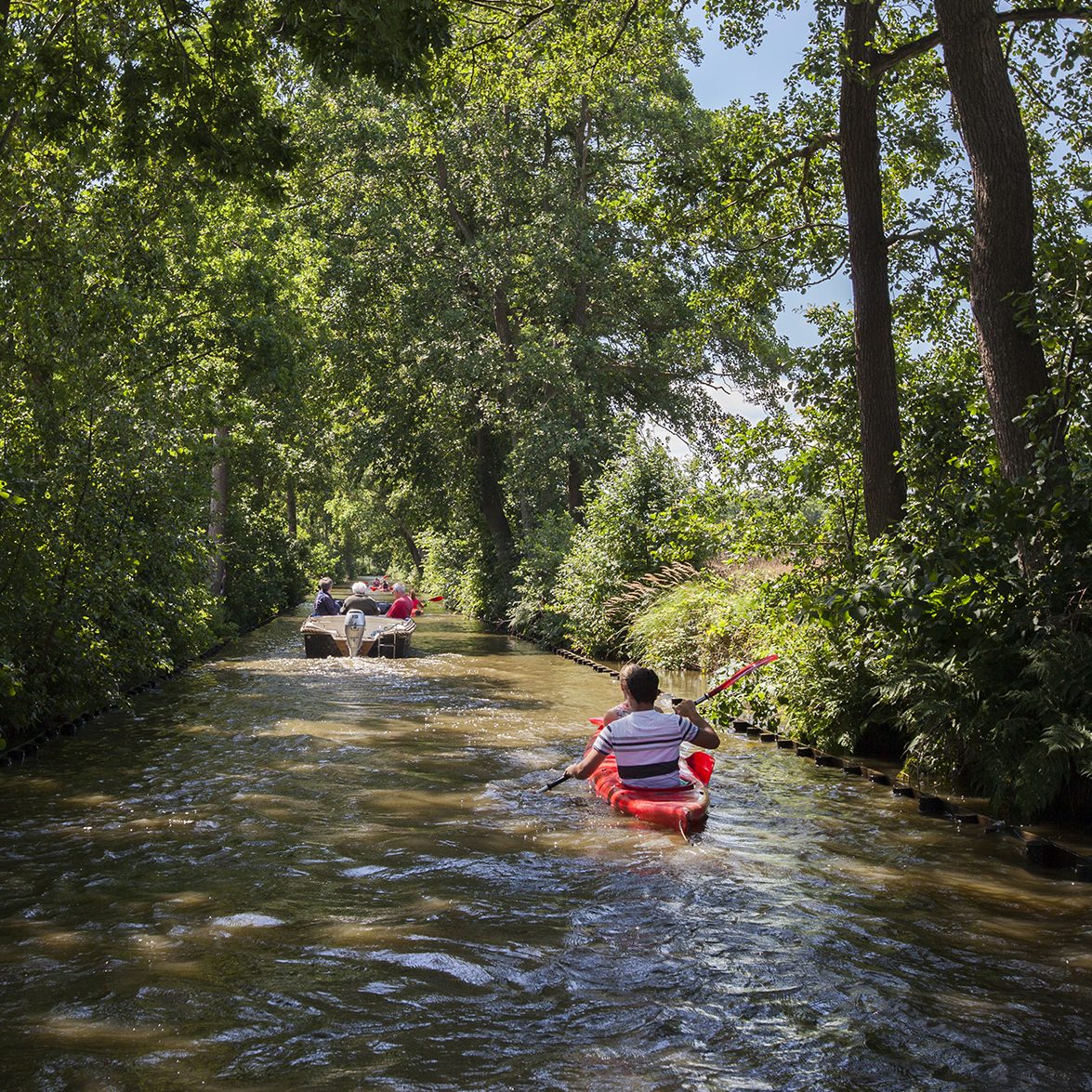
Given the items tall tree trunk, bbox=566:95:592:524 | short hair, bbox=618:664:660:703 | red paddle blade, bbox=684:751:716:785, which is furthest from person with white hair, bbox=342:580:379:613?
short hair, bbox=618:664:660:703

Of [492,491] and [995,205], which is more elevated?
[995,205]

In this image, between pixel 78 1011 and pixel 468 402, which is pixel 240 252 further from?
pixel 78 1011

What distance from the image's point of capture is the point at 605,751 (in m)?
10.2

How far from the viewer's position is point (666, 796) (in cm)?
1006

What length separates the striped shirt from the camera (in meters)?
9.99

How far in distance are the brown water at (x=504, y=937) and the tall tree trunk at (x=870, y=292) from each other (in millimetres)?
3319

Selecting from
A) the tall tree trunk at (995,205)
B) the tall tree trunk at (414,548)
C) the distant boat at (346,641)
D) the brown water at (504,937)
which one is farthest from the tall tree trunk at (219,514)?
the tall tree trunk at (414,548)

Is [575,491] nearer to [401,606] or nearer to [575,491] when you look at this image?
[575,491]

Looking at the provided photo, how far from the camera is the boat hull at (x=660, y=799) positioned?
9.43 meters

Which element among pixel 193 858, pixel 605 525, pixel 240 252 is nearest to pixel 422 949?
pixel 193 858

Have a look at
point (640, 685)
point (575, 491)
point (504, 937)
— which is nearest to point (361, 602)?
point (575, 491)

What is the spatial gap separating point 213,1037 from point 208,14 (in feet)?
36.7

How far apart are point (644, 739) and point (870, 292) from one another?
647cm

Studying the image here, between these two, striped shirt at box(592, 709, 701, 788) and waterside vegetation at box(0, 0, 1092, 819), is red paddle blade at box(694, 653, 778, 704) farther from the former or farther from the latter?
striped shirt at box(592, 709, 701, 788)
